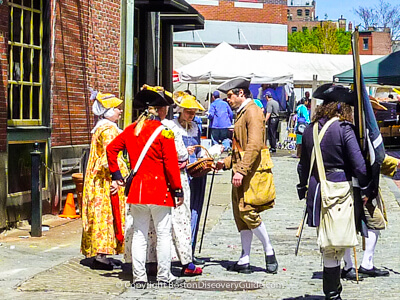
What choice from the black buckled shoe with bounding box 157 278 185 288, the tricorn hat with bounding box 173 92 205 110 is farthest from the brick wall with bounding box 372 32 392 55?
the black buckled shoe with bounding box 157 278 185 288

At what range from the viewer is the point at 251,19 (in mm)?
65188

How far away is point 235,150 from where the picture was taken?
25.9ft

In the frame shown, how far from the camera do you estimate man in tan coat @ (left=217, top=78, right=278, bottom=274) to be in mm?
7590

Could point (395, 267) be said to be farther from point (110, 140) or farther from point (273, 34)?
point (273, 34)

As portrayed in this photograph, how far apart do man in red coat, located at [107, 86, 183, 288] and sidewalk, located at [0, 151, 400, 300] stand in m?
0.28

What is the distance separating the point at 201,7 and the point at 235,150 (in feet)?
184

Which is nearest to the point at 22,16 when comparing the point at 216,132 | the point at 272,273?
the point at 272,273

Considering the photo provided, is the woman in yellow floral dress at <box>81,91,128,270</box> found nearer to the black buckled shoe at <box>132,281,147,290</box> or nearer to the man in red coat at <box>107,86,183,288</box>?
the man in red coat at <box>107,86,183,288</box>

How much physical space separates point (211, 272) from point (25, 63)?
15.3 ft

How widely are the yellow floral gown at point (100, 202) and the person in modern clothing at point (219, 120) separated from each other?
1060cm

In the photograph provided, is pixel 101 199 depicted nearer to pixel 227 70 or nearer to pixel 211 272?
pixel 211 272

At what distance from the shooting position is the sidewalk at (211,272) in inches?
275

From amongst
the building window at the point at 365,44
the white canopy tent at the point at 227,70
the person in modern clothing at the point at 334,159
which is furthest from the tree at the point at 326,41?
the person in modern clothing at the point at 334,159

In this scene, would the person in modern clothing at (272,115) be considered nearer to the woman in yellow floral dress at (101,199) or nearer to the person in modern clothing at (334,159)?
the woman in yellow floral dress at (101,199)
